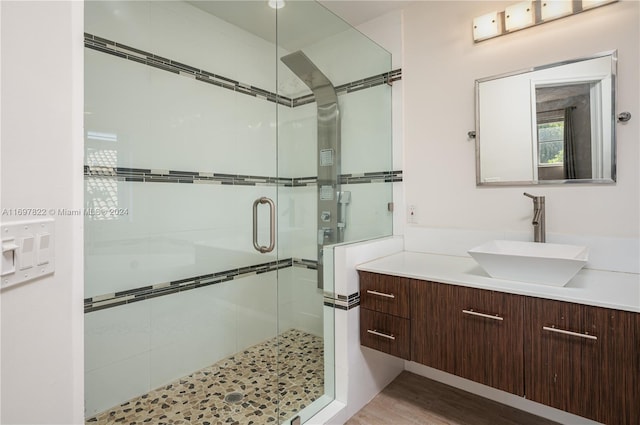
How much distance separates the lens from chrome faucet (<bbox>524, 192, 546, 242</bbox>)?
1741 millimetres

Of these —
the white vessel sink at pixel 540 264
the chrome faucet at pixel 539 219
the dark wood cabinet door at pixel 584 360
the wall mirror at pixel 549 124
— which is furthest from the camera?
the chrome faucet at pixel 539 219

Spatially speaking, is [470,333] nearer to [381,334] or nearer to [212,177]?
[381,334]

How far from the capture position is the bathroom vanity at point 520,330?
116 cm

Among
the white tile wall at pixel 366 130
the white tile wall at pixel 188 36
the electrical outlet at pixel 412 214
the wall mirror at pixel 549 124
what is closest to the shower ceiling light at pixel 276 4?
the white tile wall at pixel 188 36

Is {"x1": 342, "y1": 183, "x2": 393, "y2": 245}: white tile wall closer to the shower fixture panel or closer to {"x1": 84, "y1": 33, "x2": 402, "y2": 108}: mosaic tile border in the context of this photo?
the shower fixture panel

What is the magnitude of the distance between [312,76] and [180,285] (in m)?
1.60

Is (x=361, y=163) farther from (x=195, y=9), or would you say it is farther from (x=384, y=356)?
(x=195, y=9)

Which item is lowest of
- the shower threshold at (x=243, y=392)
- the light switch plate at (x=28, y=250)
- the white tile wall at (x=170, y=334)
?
the shower threshold at (x=243, y=392)

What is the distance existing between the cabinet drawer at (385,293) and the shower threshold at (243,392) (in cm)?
44

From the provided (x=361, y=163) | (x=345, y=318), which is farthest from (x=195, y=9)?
(x=345, y=318)

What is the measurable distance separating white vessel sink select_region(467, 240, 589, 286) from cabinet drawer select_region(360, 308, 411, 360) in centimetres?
49

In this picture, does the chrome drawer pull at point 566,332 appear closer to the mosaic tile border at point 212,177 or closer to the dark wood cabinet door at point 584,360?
the dark wood cabinet door at point 584,360

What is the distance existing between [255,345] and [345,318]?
0.97m

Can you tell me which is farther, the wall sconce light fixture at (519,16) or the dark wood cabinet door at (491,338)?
the wall sconce light fixture at (519,16)
